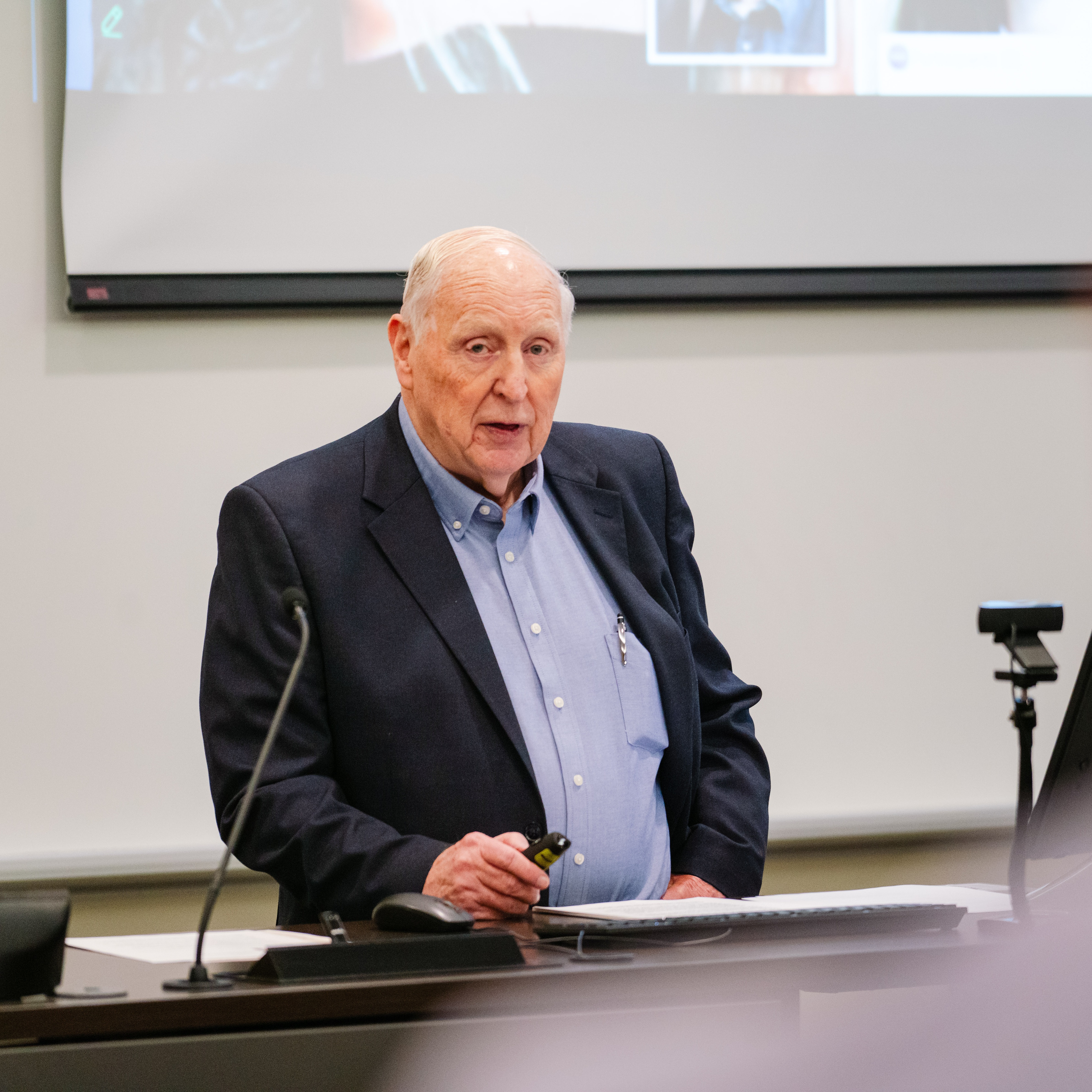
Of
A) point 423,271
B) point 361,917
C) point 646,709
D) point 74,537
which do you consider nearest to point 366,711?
point 361,917

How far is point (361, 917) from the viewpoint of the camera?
1.54m

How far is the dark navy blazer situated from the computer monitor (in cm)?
54

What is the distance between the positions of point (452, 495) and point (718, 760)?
0.55 meters

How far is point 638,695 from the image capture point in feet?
5.73

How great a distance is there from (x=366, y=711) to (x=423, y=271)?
0.61 metres

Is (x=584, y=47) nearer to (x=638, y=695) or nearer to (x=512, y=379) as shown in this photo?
(x=512, y=379)

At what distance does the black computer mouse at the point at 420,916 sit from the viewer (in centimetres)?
115

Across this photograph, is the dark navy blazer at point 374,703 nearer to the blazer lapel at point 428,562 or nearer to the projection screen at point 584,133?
the blazer lapel at point 428,562

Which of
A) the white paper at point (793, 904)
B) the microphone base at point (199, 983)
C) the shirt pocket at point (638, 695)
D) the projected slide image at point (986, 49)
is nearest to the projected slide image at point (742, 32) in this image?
the projected slide image at point (986, 49)

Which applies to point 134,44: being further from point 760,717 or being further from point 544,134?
point 760,717

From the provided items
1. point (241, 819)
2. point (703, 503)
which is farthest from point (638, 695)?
point (703, 503)

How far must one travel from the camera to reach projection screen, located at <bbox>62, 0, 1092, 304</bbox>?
240 cm

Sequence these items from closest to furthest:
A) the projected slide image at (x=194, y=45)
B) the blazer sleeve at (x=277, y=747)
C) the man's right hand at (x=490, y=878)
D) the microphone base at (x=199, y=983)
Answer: the microphone base at (x=199, y=983), the man's right hand at (x=490, y=878), the blazer sleeve at (x=277, y=747), the projected slide image at (x=194, y=45)

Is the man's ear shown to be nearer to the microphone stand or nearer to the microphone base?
the microphone stand
